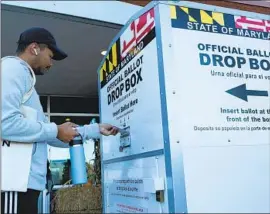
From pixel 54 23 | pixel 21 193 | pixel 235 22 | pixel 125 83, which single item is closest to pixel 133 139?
pixel 125 83

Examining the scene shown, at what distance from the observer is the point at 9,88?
181 centimetres

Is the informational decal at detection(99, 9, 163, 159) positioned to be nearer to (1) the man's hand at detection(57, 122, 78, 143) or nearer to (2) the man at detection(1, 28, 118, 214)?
(2) the man at detection(1, 28, 118, 214)

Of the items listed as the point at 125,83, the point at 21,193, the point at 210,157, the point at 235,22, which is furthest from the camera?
the point at 125,83

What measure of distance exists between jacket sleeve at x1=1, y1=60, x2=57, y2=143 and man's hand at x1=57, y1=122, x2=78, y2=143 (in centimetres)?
8

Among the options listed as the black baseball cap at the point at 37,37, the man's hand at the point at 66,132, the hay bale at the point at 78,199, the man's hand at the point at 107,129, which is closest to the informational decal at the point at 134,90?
the man's hand at the point at 107,129

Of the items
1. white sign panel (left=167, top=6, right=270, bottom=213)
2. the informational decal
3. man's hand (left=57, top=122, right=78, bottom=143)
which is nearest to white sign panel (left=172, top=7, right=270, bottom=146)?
white sign panel (left=167, top=6, right=270, bottom=213)

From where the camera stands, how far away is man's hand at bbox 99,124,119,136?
232 cm

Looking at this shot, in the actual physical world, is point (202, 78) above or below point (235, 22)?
below

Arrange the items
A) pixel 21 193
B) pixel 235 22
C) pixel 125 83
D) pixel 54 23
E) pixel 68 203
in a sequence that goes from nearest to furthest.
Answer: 1. pixel 21 193
2. pixel 235 22
3. pixel 125 83
4. pixel 54 23
5. pixel 68 203

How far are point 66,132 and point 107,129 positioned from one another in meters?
0.38

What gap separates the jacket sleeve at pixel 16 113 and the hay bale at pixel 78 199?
153 inches

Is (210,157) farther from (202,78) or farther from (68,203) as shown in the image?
(68,203)

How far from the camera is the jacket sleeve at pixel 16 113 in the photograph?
178 centimetres

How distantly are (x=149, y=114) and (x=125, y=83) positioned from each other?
457 mm
